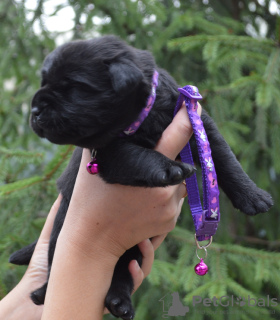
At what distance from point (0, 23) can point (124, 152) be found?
2627mm

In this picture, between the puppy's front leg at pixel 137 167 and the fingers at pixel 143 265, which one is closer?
the puppy's front leg at pixel 137 167

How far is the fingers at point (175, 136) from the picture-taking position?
167 cm

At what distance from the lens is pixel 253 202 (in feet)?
6.02

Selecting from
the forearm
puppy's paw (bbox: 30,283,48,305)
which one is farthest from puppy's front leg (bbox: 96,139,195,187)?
puppy's paw (bbox: 30,283,48,305)

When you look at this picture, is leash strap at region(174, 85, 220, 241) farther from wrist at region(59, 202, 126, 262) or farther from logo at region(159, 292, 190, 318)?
logo at region(159, 292, 190, 318)

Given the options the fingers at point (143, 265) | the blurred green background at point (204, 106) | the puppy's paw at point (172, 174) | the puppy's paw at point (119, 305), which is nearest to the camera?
the puppy's paw at point (172, 174)

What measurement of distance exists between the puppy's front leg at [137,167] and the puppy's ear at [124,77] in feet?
0.86

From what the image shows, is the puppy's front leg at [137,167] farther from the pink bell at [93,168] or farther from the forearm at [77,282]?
the forearm at [77,282]

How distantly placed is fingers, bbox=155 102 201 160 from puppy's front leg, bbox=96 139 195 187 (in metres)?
0.11

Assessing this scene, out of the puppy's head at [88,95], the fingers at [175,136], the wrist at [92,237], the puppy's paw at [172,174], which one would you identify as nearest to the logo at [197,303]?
the wrist at [92,237]

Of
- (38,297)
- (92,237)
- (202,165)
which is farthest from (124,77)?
(38,297)

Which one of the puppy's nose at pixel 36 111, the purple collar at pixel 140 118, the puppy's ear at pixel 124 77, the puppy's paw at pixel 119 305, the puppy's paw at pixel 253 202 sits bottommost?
the puppy's paw at pixel 119 305

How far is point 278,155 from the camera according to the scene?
9.82ft

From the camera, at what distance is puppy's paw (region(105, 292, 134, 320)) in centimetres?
178
